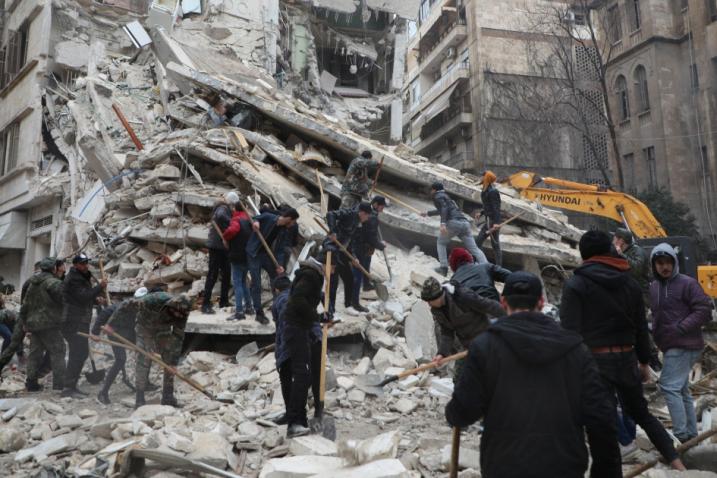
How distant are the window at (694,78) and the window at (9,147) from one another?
26.1 m

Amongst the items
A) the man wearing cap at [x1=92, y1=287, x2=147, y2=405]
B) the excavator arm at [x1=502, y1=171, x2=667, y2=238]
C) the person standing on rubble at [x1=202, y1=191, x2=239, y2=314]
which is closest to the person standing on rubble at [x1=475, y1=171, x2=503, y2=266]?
the excavator arm at [x1=502, y1=171, x2=667, y2=238]

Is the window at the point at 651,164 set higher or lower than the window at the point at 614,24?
lower

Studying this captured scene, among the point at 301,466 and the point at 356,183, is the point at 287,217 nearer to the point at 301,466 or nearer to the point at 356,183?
the point at 356,183

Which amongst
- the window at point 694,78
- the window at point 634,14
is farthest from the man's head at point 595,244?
the window at point 634,14

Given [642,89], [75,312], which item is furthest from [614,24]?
[75,312]

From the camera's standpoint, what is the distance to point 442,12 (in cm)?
2806

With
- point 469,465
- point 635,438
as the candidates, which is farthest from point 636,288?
point 469,465

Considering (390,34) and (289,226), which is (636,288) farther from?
(390,34)

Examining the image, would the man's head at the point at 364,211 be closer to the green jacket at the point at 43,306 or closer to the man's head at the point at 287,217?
the man's head at the point at 287,217

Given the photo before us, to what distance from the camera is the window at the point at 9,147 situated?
1752 cm

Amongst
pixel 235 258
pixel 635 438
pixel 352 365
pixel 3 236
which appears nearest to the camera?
pixel 635 438

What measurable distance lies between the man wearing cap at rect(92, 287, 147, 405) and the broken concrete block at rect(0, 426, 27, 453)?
1.15m

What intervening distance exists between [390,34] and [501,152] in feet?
27.7

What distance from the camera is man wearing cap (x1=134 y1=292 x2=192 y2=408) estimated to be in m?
5.03
